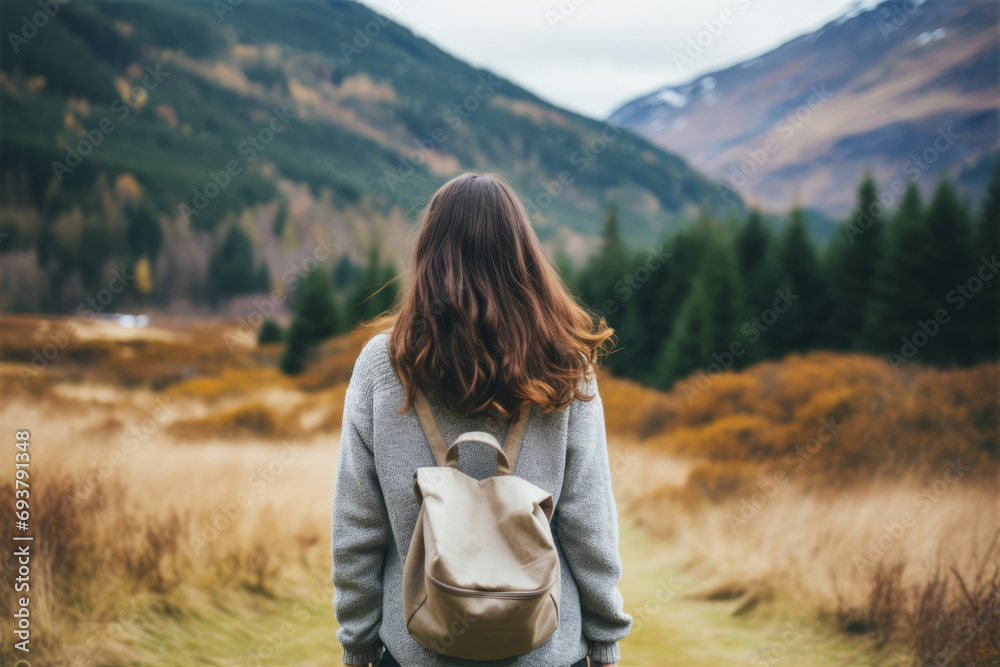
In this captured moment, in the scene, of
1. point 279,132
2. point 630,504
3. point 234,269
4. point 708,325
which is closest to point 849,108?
point 708,325

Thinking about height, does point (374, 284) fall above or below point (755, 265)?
below

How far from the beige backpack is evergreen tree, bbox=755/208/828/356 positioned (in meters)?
5.08

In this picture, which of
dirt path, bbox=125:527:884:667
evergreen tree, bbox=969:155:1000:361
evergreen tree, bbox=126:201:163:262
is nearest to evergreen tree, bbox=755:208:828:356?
evergreen tree, bbox=969:155:1000:361

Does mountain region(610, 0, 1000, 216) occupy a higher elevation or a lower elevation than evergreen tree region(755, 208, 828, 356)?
higher

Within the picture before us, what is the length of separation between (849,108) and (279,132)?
6029mm

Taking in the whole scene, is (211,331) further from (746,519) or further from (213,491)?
(746,519)

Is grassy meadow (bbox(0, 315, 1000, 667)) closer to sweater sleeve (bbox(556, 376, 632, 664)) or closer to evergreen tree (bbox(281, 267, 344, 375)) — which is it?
evergreen tree (bbox(281, 267, 344, 375))

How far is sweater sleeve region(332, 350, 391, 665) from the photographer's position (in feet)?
4.67

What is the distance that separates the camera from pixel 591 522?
4.73 feet

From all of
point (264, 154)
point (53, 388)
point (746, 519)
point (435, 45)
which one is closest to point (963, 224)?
point (746, 519)

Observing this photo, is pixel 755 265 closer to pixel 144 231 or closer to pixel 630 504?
pixel 630 504

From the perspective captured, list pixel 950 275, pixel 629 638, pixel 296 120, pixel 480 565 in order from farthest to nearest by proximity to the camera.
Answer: pixel 296 120 → pixel 950 275 → pixel 629 638 → pixel 480 565

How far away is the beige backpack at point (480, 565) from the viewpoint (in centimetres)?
110

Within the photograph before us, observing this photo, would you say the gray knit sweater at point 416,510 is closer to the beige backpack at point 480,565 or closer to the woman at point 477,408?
the woman at point 477,408
